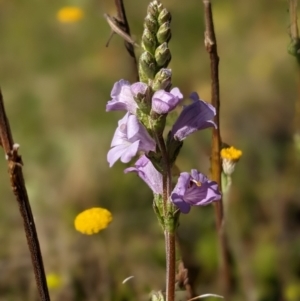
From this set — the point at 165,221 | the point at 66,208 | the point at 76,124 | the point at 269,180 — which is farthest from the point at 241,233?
the point at 165,221

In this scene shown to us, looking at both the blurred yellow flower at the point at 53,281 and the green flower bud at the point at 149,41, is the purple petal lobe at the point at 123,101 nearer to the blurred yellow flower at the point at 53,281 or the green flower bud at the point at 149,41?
the green flower bud at the point at 149,41

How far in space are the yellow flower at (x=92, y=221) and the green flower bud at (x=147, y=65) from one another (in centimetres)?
49

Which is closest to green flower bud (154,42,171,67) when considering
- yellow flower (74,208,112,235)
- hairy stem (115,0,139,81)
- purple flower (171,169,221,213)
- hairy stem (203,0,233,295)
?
purple flower (171,169,221,213)

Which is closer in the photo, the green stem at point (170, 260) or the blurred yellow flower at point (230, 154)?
the green stem at point (170, 260)

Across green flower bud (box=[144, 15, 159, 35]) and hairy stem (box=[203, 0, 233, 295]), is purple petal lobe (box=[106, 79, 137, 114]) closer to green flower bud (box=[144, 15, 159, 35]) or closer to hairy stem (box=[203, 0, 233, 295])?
green flower bud (box=[144, 15, 159, 35])

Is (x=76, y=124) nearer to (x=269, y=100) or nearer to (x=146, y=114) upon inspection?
(x=269, y=100)

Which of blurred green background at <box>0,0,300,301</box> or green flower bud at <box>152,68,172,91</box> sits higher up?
green flower bud at <box>152,68,172,91</box>

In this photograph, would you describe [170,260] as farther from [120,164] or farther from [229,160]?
[120,164]

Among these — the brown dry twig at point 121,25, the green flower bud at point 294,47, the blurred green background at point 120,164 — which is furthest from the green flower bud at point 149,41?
the blurred green background at point 120,164

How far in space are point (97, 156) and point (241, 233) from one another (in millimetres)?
525

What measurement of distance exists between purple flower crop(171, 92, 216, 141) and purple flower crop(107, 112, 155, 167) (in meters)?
0.04

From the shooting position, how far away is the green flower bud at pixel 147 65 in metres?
0.75

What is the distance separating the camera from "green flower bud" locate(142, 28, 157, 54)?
758 millimetres

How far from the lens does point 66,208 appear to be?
6.09ft
